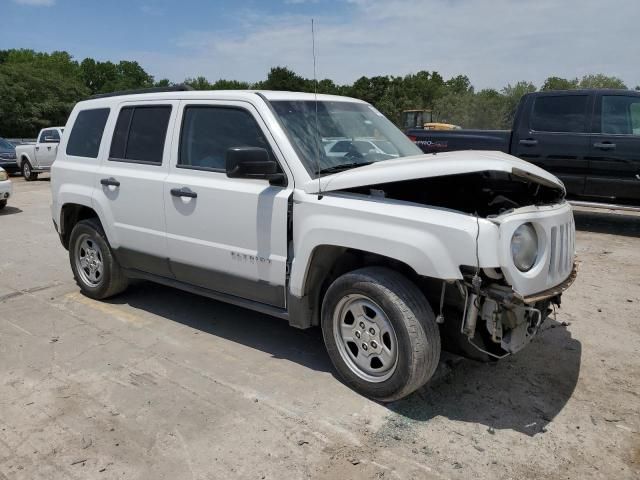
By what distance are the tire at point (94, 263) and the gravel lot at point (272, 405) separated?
0.74ft

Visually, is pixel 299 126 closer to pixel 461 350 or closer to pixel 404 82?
pixel 461 350

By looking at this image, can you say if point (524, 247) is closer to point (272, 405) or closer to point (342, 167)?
point (342, 167)

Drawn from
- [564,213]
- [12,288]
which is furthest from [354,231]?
[12,288]

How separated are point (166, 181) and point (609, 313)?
4171mm

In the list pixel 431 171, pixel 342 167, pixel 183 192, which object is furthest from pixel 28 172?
pixel 431 171

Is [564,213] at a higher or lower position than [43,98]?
lower

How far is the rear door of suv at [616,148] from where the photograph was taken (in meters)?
8.23

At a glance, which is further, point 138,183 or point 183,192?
point 138,183

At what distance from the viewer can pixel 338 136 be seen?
421cm

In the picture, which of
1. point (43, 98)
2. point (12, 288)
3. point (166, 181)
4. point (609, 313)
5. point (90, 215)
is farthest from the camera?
point (43, 98)

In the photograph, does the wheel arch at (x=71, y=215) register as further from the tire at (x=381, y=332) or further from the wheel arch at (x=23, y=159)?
the wheel arch at (x=23, y=159)

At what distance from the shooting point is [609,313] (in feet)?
16.6

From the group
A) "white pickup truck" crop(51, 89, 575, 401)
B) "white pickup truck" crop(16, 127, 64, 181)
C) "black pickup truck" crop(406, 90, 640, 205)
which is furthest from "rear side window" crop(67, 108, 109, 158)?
"white pickup truck" crop(16, 127, 64, 181)

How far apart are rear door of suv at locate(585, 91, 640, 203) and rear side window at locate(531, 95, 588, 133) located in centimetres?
23
